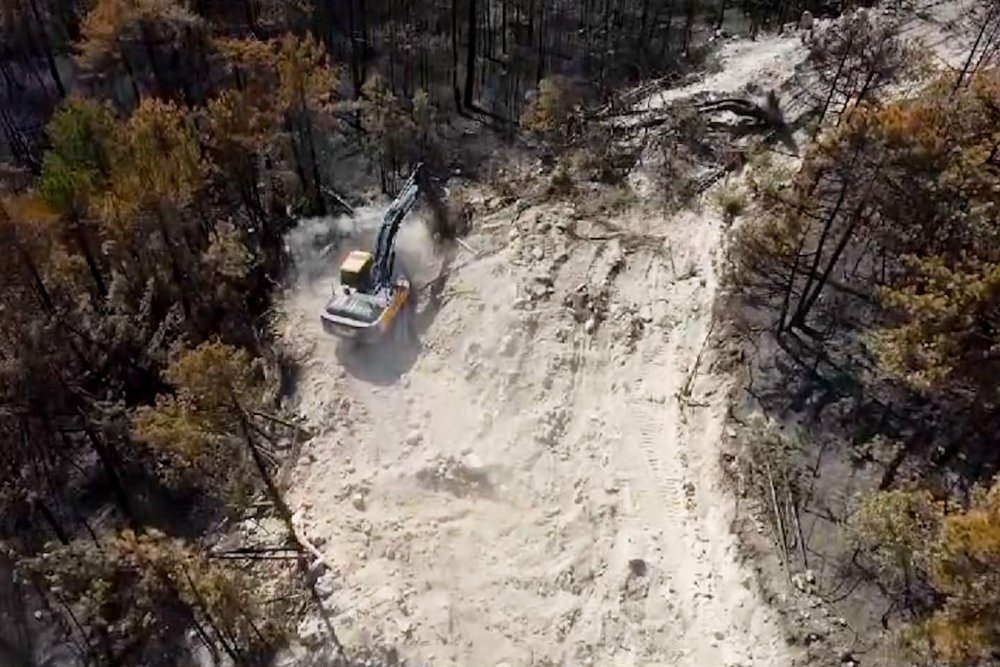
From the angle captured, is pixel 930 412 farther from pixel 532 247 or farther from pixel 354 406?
pixel 354 406

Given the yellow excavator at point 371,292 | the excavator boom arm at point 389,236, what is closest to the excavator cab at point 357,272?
the yellow excavator at point 371,292

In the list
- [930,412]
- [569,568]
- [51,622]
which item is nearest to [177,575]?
[51,622]

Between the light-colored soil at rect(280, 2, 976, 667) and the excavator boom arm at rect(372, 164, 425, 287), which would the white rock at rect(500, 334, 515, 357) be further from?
the excavator boom arm at rect(372, 164, 425, 287)

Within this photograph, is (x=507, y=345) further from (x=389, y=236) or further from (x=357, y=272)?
(x=389, y=236)

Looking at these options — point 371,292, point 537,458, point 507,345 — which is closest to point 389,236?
point 371,292

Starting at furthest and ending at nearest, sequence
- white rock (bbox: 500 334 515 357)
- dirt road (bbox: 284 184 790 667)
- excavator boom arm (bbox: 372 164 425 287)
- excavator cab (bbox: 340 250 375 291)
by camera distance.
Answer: excavator boom arm (bbox: 372 164 425 287) < excavator cab (bbox: 340 250 375 291) < white rock (bbox: 500 334 515 357) < dirt road (bbox: 284 184 790 667)

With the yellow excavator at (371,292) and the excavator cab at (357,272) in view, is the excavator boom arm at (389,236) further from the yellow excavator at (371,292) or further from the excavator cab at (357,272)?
the excavator cab at (357,272)

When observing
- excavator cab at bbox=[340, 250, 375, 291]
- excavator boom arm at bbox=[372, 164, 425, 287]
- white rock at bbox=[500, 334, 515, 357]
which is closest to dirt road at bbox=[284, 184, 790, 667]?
white rock at bbox=[500, 334, 515, 357]

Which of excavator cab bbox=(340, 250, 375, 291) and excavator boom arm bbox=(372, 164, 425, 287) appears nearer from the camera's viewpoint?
excavator cab bbox=(340, 250, 375, 291)
